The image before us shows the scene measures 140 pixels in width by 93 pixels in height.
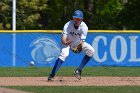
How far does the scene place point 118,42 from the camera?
2420 centimetres

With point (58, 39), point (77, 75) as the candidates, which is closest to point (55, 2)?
point (58, 39)

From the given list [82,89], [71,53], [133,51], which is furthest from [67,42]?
[133,51]

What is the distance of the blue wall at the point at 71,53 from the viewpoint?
23578mm

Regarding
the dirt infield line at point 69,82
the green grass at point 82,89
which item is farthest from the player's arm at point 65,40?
the green grass at point 82,89

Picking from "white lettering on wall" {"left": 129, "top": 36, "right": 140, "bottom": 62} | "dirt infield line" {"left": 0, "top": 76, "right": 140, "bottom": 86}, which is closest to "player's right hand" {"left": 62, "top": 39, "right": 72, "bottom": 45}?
"dirt infield line" {"left": 0, "top": 76, "right": 140, "bottom": 86}

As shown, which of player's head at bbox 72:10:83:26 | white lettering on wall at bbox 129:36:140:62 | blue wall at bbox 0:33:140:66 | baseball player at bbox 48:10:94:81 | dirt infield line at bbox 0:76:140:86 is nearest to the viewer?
dirt infield line at bbox 0:76:140:86

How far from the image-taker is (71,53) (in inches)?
945

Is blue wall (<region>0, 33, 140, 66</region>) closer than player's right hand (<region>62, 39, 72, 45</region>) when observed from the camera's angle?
No

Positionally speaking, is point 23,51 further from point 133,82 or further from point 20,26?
point 20,26

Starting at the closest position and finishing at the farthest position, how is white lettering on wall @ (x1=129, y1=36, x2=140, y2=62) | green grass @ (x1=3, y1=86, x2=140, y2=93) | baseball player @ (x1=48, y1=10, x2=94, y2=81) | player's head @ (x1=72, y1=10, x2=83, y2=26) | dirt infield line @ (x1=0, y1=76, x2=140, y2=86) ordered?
green grass @ (x1=3, y1=86, x2=140, y2=93) < dirt infield line @ (x1=0, y1=76, x2=140, y2=86) < player's head @ (x1=72, y1=10, x2=83, y2=26) < baseball player @ (x1=48, y1=10, x2=94, y2=81) < white lettering on wall @ (x1=129, y1=36, x2=140, y2=62)

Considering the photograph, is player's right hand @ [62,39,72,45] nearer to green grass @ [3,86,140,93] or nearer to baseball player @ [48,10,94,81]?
baseball player @ [48,10,94,81]

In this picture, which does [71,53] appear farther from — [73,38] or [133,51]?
[73,38]

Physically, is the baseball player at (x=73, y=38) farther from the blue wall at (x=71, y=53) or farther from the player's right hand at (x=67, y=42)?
the blue wall at (x=71, y=53)

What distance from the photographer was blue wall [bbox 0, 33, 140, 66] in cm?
2358
